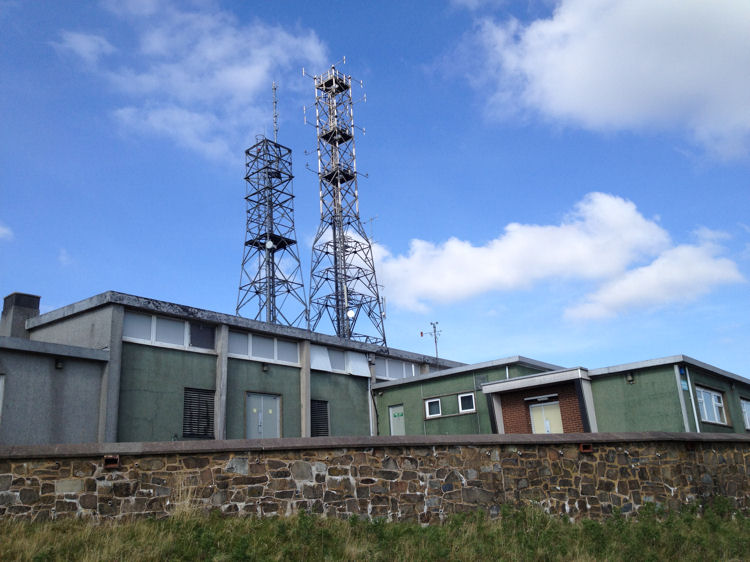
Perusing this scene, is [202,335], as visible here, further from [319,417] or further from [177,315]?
[319,417]

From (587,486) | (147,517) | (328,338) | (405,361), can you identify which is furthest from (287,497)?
(405,361)

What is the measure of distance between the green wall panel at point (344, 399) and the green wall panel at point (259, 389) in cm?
108

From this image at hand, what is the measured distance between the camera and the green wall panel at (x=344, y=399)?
25766 mm

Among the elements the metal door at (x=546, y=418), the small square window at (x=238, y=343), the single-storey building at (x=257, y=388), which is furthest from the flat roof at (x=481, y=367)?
the small square window at (x=238, y=343)

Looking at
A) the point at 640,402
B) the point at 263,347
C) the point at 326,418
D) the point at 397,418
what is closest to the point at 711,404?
the point at 640,402

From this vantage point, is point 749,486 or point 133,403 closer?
point 749,486

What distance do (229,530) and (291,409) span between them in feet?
45.5

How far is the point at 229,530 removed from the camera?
10.5 metres

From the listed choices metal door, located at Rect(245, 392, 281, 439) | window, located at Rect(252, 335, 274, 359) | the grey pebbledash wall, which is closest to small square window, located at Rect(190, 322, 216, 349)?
window, located at Rect(252, 335, 274, 359)

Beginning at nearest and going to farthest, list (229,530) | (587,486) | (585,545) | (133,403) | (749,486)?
(229,530), (585,545), (587,486), (749,486), (133,403)

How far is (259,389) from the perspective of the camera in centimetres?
2364

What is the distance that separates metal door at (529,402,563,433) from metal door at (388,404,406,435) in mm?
5864

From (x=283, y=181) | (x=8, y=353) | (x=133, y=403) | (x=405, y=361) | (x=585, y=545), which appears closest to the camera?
(x=585, y=545)

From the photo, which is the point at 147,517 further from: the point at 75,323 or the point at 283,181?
the point at 283,181
